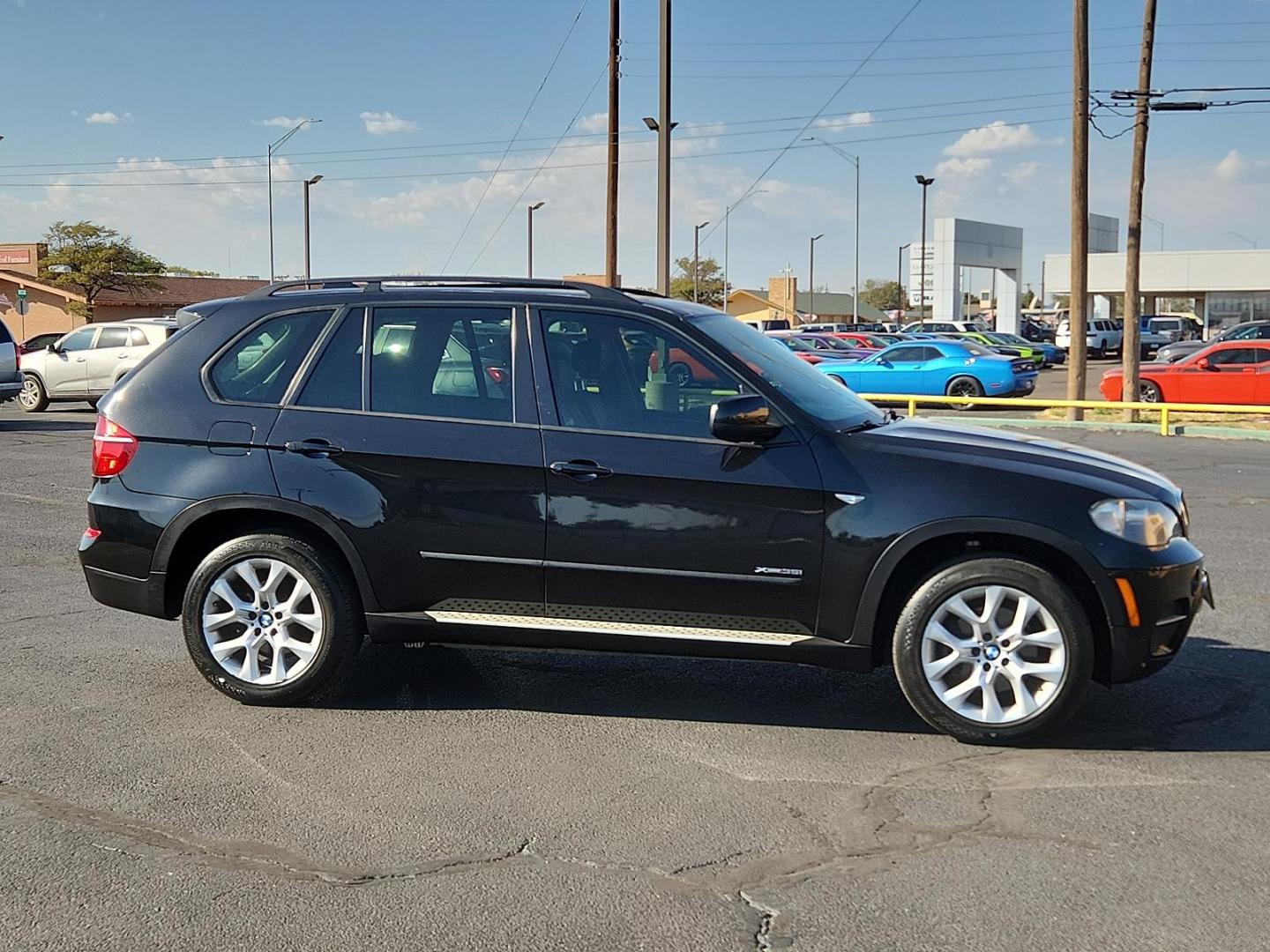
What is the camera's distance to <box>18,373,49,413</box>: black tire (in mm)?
23953

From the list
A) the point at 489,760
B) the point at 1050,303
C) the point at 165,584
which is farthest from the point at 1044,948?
the point at 1050,303

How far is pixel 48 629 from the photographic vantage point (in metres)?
6.95

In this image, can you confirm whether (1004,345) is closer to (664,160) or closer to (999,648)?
(664,160)

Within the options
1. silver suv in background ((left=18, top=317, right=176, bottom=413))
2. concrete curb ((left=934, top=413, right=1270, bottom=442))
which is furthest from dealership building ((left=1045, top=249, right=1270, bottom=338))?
silver suv in background ((left=18, top=317, right=176, bottom=413))

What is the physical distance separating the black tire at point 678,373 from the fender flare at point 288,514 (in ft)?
4.98

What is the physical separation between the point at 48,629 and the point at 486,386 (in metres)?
3.22

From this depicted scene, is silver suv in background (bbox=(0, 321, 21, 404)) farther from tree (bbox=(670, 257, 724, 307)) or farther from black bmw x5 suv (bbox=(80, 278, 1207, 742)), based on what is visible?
tree (bbox=(670, 257, 724, 307))

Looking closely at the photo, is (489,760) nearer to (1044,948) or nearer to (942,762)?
(942,762)

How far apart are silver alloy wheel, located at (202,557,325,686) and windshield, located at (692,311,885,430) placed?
82.2 inches

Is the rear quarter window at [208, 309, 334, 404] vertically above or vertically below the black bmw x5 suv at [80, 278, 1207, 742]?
above

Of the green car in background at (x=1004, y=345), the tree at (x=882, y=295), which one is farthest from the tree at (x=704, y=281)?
the green car in background at (x=1004, y=345)

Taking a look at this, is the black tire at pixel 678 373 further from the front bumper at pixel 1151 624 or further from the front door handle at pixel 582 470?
the front bumper at pixel 1151 624

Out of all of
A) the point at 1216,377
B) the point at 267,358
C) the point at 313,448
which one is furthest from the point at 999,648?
the point at 1216,377

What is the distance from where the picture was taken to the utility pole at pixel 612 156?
95.5 ft
